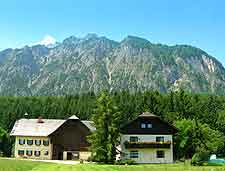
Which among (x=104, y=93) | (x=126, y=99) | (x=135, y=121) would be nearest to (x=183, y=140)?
(x=135, y=121)

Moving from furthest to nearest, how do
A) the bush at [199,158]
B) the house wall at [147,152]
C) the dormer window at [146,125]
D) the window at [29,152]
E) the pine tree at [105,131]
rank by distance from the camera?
1. the window at [29,152]
2. the dormer window at [146,125]
3. the house wall at [147,152]
4. the pine tree at [105,131]
5. the bush at [199,158]

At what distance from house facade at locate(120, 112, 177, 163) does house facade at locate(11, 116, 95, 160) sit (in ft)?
33.1

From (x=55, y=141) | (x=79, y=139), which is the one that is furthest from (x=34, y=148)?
(x=79, y=139)

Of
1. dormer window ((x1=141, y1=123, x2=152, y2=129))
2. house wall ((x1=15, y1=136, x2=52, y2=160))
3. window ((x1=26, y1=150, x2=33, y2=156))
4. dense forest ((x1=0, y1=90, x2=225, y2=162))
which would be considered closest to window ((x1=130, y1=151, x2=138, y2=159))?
dormer window ((x1=141, y1=123, x2=152, y2=129))

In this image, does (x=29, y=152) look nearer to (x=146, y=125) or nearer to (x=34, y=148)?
(x=34, y=148)

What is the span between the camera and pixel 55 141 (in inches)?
3073

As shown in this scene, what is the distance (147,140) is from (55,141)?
1823cm

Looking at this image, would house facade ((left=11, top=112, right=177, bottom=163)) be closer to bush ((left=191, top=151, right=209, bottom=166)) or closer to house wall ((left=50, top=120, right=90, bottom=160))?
house wall ((left=50, top=120, right=90, bottom=160))

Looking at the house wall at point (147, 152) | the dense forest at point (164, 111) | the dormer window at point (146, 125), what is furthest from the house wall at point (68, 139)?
the dormer window at point (146, 125)

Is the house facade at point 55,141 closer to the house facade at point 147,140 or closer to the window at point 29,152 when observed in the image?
the window at point 29,152

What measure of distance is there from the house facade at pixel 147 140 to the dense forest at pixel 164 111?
3.37 metres

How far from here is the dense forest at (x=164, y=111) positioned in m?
72.8

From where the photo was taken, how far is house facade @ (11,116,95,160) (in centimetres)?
7781

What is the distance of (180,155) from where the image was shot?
74.6 meters
